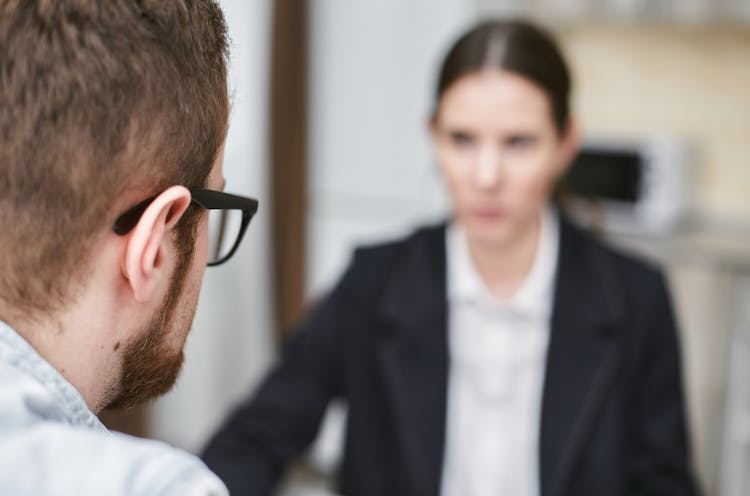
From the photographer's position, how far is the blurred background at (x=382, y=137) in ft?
9.43

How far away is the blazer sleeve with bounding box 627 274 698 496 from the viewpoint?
1289 millimetres

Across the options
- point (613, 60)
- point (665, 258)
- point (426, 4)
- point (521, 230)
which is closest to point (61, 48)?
point (521, 230)

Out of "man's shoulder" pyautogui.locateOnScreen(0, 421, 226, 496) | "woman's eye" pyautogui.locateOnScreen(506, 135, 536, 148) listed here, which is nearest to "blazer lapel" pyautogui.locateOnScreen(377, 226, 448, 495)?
"woman's eye" pyautogui.locateOnScreen(506, 135, 536, 148)

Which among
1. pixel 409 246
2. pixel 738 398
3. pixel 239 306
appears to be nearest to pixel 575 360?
pixel 409 246

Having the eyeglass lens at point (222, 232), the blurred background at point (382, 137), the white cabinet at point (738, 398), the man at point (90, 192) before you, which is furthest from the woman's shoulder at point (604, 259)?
the blurred background at point (382, 137)

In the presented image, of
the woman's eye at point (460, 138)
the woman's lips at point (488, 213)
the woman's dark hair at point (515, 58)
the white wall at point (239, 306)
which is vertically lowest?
→ the white wall at point (239, 306)

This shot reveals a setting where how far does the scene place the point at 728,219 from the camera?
9.87ft

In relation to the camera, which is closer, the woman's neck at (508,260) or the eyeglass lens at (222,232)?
the eyeglass lens at (222,232)

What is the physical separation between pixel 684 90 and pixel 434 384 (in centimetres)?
220

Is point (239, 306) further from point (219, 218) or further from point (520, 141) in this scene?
point (219, 218)

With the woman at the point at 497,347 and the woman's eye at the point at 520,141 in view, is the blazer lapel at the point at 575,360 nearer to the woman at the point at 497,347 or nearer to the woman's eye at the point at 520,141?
the woman at the point at 497,347

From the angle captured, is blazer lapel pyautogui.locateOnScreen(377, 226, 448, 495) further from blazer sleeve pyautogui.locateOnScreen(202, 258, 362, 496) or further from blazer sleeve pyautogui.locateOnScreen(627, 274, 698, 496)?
blazer sleeve pyautogui.locateOnScreen(627, 274, 698, 496)

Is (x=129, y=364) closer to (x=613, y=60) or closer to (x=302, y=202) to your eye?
(x=302, y=202)

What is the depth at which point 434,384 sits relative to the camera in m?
1.38
